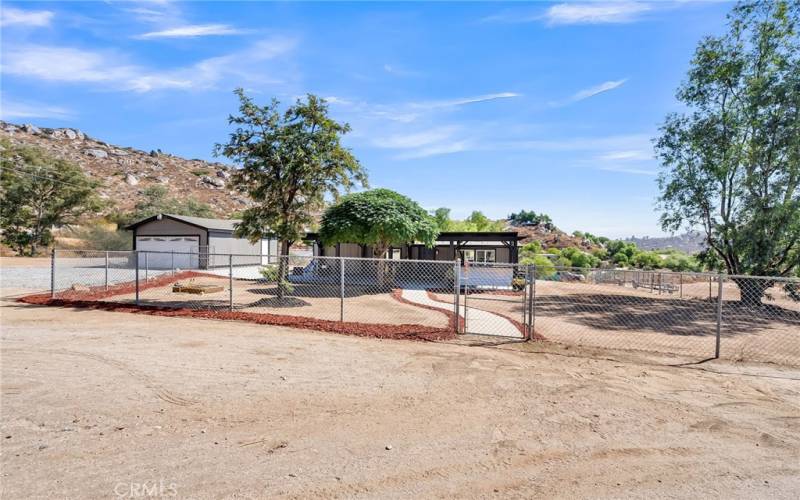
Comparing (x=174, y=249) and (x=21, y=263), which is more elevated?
(x=174, y=249)

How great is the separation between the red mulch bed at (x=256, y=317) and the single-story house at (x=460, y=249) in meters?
12.1

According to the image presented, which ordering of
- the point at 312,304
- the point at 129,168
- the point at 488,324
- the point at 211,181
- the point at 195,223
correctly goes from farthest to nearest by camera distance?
1. the point at 211,181
2. the point at 129,168
3. the point at 195,223
4. the point at 312,304
5. the point at 488,324

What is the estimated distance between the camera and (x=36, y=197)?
42.4m

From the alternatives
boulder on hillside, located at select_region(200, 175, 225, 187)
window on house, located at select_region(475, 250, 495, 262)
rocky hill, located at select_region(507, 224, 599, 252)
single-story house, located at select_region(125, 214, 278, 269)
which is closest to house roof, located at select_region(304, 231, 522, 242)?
window on house, located at select_region(475, 250, 495, 262)

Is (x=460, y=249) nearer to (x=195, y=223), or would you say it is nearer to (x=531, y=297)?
(x=531, y=297)

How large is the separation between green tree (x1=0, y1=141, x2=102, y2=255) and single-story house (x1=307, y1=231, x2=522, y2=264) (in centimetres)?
3090

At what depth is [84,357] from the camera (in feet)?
24.5

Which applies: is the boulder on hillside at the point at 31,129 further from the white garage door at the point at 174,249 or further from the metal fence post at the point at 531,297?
the metal fence post at the point at 531,297

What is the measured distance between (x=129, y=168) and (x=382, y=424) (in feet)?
347

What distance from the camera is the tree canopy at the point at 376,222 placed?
21.7 m

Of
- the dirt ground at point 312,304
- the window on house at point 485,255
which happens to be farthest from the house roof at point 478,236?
the dirt ground at point 312,304

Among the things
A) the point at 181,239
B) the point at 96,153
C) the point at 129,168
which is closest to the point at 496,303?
the point at 181,239

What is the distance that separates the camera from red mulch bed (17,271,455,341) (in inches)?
394

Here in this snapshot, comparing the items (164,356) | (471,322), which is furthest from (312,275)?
(164,356)
